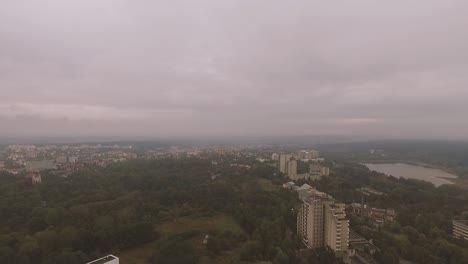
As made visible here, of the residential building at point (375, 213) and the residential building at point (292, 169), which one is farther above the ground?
→ the residential building at point (292, 169)

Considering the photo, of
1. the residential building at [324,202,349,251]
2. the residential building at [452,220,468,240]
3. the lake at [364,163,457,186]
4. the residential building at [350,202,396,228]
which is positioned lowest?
the lake at [364,163,457,186]

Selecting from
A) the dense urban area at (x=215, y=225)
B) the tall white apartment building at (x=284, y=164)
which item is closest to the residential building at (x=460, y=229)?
the dense urban area at (x=215, y=225)

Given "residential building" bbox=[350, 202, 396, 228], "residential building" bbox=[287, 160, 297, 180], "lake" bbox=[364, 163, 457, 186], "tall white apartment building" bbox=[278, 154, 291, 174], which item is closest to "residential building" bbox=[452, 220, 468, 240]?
"residential building" bbox=[350, 202, 396, 228]

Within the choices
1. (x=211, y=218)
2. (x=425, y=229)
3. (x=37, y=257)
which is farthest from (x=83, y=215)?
(x=425, y=229)

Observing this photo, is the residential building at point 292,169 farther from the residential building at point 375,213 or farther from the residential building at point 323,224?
the residential building at point 323,224

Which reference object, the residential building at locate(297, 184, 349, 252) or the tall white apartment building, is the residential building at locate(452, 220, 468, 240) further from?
the tall white apartment building

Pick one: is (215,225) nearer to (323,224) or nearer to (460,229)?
(323,224)
